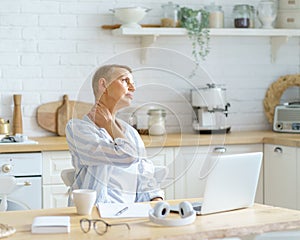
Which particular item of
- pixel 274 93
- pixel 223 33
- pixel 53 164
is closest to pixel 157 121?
pixel 53 164

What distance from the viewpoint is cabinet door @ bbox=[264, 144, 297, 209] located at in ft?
15.2

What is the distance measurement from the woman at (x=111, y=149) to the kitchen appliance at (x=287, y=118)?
2246mm

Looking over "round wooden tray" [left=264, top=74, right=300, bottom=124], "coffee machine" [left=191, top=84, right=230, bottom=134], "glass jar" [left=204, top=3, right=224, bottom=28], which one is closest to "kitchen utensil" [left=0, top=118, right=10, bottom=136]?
"coffee machine" [left=191, top=84, right=230, bottom=134]

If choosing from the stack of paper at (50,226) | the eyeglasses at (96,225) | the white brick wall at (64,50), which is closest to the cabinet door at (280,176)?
the white brick wall at (64,50)

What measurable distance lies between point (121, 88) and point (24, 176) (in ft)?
5.73

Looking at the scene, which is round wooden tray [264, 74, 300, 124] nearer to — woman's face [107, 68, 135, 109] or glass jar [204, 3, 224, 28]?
glass jar [204, 3, 224, 28]

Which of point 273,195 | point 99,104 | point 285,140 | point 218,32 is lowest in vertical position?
point 273,195

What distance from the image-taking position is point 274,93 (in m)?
5.43

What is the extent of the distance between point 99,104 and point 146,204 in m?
0.46

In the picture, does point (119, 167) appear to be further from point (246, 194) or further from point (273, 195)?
point (273, 195)

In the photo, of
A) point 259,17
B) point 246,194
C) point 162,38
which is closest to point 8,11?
point 162,38

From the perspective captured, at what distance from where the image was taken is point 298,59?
5559 millimetres

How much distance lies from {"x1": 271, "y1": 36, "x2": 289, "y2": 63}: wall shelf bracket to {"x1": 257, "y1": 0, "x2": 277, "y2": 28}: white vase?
169 mm

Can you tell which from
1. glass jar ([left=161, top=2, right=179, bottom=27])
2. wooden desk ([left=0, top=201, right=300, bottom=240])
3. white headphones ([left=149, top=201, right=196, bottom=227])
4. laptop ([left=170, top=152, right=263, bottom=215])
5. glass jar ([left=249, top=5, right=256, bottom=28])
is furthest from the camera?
glass jar ([left=249, top=5, right=256, bottom=28])
